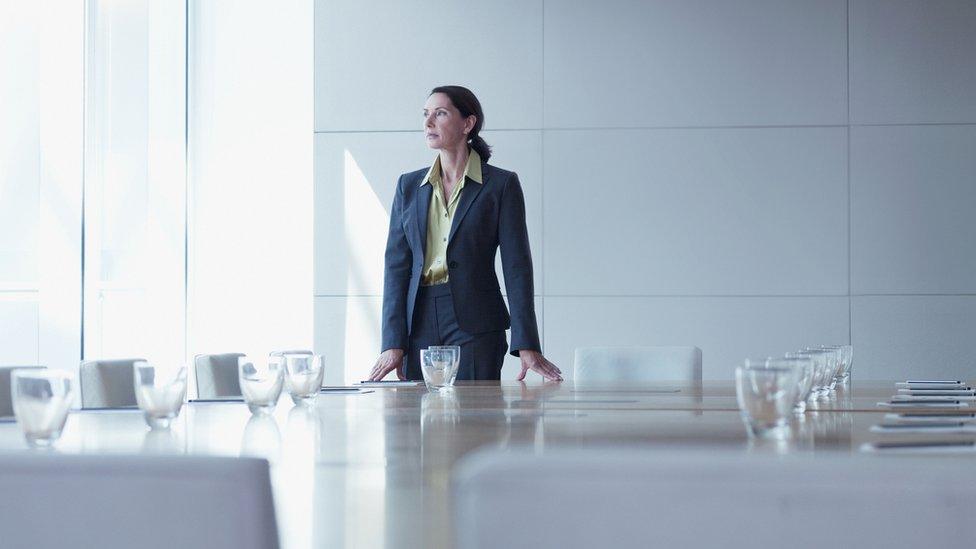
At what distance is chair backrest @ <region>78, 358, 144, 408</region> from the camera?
3.28m

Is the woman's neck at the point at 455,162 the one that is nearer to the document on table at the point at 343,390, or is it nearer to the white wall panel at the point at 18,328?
the document on table at the point at 343,390

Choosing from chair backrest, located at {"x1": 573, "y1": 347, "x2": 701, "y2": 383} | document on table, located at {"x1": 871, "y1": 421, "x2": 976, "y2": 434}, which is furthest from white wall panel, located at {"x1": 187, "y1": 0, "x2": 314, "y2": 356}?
document on table, located at {"x1": 871, "y1": 421, "x2": 976, "y2": 434}

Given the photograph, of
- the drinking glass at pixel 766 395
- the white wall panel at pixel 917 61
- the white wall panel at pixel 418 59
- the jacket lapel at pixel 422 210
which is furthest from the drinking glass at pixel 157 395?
the white wall panel at pixel 917 61

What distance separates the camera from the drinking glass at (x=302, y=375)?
230cm

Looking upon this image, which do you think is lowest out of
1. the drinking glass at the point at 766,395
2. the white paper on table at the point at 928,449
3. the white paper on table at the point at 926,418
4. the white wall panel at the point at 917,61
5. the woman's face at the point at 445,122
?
the white paper on table at the point at 926,418

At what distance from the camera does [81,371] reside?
328cm

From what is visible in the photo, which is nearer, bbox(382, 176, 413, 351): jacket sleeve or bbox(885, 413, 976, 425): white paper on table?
bbox(885, 413, 976, 425): white paper on table

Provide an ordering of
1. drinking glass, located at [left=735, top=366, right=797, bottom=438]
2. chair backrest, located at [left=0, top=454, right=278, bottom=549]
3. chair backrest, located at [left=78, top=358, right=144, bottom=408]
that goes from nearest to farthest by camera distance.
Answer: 1. chair backrest, located at [left=0, top=454, right=278, bottom=549]
2. drinking glass, located at [left=735, top=366, right=797, bottom=438]
3. chair backrest, located at [left=78, top=358, right=144, bottom=408]

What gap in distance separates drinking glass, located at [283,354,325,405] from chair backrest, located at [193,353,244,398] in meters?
1.34

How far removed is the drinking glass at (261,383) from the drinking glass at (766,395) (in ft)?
3.05

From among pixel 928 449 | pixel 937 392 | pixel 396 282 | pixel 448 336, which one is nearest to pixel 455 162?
pixel 396 282

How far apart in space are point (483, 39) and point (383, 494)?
18.1 ft

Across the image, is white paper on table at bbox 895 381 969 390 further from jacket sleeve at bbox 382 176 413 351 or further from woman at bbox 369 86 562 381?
jacket sleeve at bbox 382 176 413 351

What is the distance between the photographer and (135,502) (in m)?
0.89
